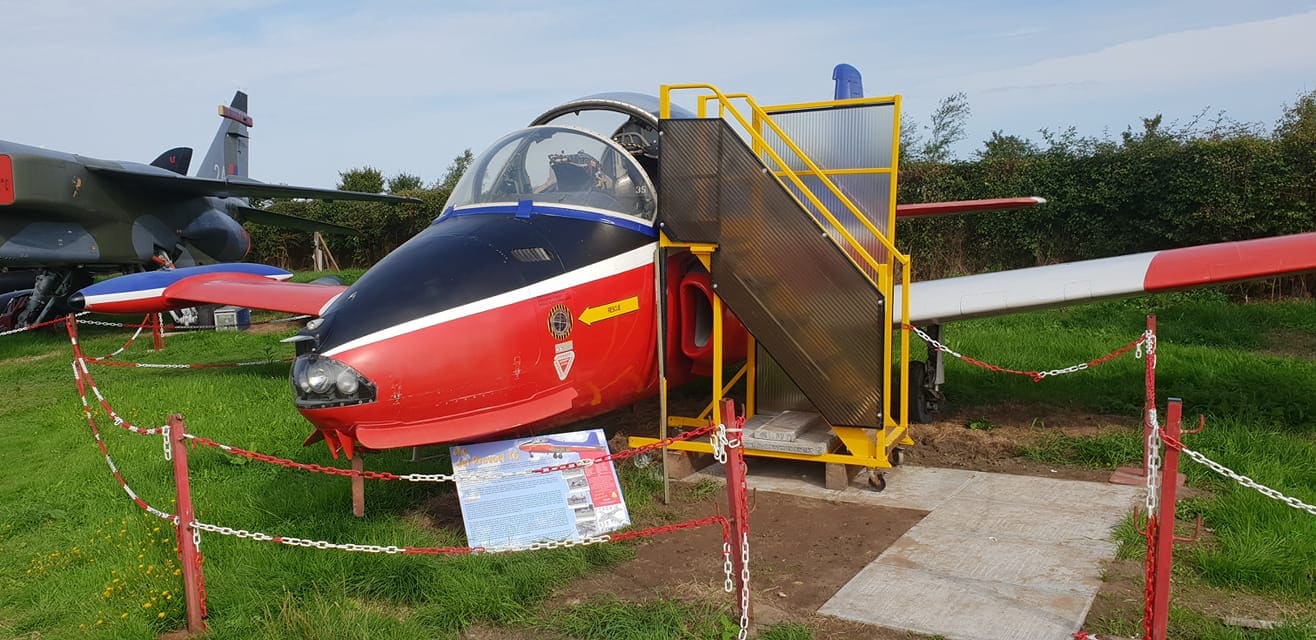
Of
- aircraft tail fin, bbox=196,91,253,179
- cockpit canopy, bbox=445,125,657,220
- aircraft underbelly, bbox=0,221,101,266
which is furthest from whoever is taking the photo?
aircraft tail fin, bbox=196,91,253,179

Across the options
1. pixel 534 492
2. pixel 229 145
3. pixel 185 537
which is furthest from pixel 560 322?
pixel 229 145

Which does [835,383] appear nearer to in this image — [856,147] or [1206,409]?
[856,147]

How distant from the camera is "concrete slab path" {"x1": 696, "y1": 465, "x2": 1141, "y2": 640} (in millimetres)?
4203

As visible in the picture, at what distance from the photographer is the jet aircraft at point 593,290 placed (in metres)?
4.81

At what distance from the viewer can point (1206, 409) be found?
8.04m

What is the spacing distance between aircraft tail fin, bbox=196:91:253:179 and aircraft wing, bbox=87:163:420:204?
547 cm

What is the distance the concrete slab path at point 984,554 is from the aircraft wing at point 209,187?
13.3 metres

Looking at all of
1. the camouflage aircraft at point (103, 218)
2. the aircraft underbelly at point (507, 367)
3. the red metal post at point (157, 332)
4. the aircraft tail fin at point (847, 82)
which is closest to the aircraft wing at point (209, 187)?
the camouflage aircraft at point (103, 218)

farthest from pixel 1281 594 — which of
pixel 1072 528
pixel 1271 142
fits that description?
pixel 1271 142

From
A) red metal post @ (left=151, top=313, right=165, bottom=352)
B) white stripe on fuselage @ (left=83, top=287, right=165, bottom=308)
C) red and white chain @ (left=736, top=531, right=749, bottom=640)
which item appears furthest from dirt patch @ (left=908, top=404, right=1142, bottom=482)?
red metal post @ (left=151, top=313, right=165, bottom=352)

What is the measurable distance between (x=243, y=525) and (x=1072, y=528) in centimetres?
526

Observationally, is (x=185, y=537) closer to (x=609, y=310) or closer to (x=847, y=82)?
(x=609, y=310)

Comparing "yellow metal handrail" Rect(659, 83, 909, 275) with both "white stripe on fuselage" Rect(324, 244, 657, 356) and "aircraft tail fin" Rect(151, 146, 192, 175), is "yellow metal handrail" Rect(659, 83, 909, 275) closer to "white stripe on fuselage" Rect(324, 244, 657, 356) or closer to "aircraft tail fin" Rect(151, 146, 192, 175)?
"white stripe on fuselage" Rect(324, 244, 657, 356)

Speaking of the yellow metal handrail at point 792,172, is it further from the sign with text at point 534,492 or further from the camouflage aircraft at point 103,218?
the camouflage aircraft at point 103,218
